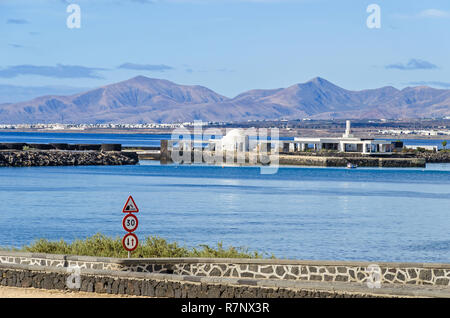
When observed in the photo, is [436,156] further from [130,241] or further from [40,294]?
[40,294]

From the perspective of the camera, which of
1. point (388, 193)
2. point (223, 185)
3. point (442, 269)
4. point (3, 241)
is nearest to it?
point (442, 269)

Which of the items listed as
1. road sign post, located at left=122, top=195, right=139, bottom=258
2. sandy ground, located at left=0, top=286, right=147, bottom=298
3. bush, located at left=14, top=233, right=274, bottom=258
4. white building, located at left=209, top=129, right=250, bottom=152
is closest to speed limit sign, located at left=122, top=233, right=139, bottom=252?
road sign post, located at left=122, top=195, right=139, bottom=258

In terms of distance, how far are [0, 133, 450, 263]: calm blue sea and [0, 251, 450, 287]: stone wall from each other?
37.7 feet

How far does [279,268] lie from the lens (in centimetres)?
1509

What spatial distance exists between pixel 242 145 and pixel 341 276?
3811 inches

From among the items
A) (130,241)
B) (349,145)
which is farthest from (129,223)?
(349,145)

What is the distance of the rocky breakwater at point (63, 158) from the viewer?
3430 inches

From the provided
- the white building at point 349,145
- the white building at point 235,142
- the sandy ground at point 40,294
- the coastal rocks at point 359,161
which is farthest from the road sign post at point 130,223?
the white building at point 235,142

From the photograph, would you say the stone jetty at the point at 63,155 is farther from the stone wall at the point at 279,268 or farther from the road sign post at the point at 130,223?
the stone wall at the point at 279,268

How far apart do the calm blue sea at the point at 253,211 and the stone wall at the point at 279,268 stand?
11491 mm
